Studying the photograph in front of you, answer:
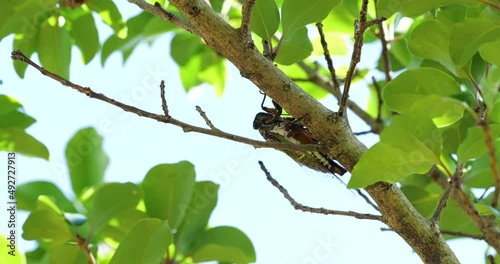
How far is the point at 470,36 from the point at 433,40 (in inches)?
4.8

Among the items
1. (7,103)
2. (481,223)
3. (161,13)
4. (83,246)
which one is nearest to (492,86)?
(481,223)

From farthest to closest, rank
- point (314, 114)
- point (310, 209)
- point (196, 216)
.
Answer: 1. point (196, 216)
2. point (310, 209)
3. point (314, 114)

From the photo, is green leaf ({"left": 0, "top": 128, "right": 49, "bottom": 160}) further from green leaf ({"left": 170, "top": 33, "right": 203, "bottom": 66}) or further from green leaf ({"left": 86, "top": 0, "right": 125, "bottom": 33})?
green leaf ({"left": 170, "top": 33, "right": 203, "bottom": 66})

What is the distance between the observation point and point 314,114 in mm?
1551

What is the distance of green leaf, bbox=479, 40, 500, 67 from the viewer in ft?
4.73

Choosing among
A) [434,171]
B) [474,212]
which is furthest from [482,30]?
[434,171]

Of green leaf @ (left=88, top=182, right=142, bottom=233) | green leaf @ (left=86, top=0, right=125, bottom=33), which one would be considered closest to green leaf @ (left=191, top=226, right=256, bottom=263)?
green leaf @ (left=88, top=182, right=142, bottom=233)

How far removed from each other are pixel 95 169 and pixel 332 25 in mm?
981

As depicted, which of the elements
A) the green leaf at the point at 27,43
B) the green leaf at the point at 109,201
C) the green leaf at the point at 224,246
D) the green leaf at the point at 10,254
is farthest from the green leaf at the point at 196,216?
the green leaf at the point at 27,43

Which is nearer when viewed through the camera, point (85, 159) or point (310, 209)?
point (310, 209)

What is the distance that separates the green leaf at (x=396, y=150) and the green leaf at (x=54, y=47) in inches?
52.6

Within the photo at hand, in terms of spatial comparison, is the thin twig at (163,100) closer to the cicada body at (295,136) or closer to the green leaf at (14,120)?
the cicada body at (295,136)

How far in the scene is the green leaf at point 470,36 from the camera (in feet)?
4.85

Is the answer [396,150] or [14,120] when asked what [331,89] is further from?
[396,150]
